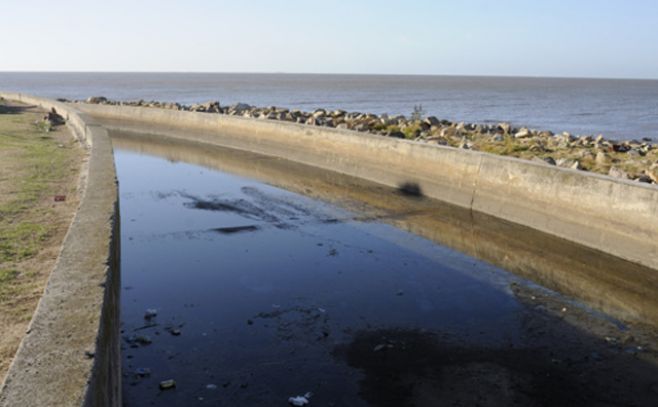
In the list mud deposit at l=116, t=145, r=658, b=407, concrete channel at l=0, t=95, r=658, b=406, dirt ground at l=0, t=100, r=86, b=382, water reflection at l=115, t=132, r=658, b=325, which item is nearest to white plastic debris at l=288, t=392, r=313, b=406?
mud deposit at l=116, t=145, r=658, b=407

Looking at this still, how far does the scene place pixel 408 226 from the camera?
1257 cm

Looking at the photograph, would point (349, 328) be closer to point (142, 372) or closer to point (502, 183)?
point (142, 372)

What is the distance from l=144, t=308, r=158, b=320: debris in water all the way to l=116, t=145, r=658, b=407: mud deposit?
0.09 ft

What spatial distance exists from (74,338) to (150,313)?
3.75 m

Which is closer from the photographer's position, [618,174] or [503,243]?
[503,243]

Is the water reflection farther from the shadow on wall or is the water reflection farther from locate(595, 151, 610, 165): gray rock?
locate(595, 151, 610, 165): gray rock

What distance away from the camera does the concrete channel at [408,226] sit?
12.9 feet

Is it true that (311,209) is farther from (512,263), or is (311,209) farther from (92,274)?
(92,274)

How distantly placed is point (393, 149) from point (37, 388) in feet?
45.6

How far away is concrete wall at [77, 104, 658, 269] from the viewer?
409 inches

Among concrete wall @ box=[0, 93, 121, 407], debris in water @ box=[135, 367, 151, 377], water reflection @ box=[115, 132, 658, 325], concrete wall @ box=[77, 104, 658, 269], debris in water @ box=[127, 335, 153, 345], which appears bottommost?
water reflection @ box=[115, 132, 658, 325]

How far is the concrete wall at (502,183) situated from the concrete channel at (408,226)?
3 centimetres

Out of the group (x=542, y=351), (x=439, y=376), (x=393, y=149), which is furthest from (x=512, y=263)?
(x=393, y=149)

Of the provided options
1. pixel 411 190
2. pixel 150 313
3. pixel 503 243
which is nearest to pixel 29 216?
pixel 150 313
